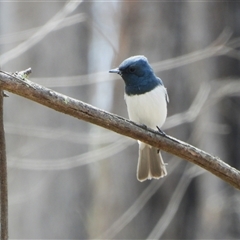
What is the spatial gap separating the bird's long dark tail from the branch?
838mm

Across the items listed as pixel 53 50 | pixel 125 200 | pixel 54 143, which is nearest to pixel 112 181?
pixel 125 200

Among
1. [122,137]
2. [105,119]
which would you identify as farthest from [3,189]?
[122,137]

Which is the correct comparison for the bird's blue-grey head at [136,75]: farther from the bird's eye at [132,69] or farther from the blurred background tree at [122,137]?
the blurred background tree at [122,137]

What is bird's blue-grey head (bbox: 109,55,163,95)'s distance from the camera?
280cm

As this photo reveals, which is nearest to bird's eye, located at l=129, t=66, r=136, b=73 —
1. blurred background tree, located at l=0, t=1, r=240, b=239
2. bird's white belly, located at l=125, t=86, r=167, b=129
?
bird's white belly, located at l=125, t=86, r=167, b=129

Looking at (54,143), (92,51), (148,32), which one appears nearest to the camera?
(148,32)

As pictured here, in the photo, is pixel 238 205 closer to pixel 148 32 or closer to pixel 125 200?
pixel 125 200

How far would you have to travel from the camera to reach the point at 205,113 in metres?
4.40

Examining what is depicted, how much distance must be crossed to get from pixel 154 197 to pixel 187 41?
4.22 ft

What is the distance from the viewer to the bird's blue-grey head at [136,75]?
9.20 feet

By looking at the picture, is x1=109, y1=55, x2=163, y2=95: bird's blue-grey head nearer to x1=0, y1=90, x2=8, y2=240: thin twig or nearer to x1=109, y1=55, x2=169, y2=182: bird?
x1=109, y1=55, x2=169, y2=182: bird

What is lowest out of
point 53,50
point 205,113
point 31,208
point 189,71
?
point 31,208

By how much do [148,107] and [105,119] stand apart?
3.27 feet

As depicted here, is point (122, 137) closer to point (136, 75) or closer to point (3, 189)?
point (136, 75)
